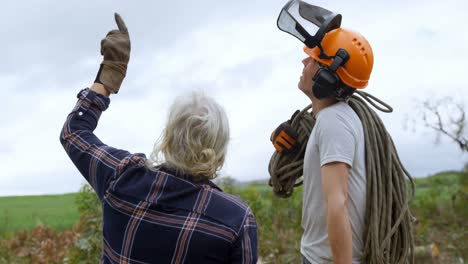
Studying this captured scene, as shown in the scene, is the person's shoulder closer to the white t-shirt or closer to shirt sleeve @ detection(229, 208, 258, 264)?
shirt sleeve @ detection(229, 208, 258, 264)

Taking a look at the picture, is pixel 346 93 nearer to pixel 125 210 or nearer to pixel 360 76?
pixel 360 76

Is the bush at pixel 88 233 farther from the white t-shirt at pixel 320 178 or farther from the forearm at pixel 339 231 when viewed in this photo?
the forearm at pixel 339 231

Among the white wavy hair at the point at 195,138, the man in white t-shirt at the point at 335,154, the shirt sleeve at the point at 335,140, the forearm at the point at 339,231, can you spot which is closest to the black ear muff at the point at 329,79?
the man in white t-shirt at the point at 335,154

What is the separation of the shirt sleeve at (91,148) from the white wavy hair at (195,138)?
0.51ft

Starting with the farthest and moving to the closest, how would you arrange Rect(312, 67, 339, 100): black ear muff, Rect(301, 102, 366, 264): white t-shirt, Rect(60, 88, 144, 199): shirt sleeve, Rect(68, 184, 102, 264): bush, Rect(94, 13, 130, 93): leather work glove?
1. Rect(68, 184, 102, 264): bush
2. Rect(312, 67, 339, 100): black ear muff
3. Rect(301, 102, 366, 264): white t-shirt
4. Rect(94, 13, 130, 93): leather work glove
5. Rect(60, 88, 144, 199): shirt sleeve

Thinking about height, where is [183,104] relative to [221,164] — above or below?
above

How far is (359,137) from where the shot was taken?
3438 millimetres

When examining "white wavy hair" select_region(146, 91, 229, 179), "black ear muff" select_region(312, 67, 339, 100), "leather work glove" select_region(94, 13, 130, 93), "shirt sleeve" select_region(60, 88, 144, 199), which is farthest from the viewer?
"black ear muff" select_region(312, 67, 339, 100)

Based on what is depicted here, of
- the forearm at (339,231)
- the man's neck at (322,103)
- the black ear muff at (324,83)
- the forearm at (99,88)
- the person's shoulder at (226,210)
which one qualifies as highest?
the forearm at (99,88)

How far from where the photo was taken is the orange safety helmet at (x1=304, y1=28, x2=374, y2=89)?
3.54 m

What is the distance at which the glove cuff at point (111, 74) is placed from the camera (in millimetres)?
3172

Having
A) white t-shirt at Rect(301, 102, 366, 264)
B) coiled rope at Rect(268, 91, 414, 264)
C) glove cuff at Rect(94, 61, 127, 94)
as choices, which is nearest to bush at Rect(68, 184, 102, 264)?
coiled rope at Rect(268, 91, 414, 264)

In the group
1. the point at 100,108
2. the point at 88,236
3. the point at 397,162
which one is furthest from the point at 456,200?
Result: the point at 100,108

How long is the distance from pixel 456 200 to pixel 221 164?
285 inches
